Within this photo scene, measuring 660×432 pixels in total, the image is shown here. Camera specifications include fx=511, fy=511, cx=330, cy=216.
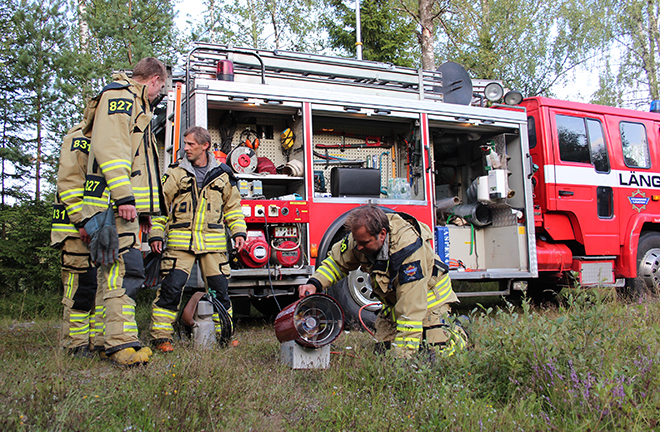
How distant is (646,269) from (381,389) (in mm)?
5977

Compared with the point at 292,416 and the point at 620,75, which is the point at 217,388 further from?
the point at 620,75

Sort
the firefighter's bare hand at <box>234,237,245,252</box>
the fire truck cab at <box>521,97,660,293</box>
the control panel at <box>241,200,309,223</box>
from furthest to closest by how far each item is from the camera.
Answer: the fire truck cab at <box>521,97,660,293</box> < the control panel at <box>241,200,309,223</box> < the firefighter's bare hand at <box>234,237,245,252</box>

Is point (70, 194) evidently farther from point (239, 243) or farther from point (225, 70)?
point (225, 70)

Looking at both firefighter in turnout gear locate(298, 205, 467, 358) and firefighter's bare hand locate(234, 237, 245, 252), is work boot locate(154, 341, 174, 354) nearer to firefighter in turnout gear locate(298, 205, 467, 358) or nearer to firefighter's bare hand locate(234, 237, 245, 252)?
firefighter's bare hand locate(234, 237, 245, 252)

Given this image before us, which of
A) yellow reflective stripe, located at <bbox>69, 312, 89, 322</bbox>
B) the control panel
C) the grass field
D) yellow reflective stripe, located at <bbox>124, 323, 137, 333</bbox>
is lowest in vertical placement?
the grass field

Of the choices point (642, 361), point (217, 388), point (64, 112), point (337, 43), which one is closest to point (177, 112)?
point (217, 388)

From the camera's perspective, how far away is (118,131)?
3.22 m

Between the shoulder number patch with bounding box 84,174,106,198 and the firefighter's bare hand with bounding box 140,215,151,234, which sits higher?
the shoulder number patch with bounding box 84,174,106,198

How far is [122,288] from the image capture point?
325cm

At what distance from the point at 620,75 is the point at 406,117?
20320 millimetres

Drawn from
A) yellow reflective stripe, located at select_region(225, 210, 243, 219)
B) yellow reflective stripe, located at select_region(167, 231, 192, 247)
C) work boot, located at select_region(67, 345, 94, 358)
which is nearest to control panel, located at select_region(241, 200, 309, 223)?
yellow reflective stripe, located at select_region(225, 210, 243, 219)

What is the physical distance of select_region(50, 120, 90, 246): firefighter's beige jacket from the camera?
3.44 meters

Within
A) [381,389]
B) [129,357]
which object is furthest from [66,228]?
[381,389]

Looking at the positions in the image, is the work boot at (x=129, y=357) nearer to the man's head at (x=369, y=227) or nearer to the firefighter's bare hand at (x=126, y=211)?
the firefighter's bare hand at (x=126, y=211)
